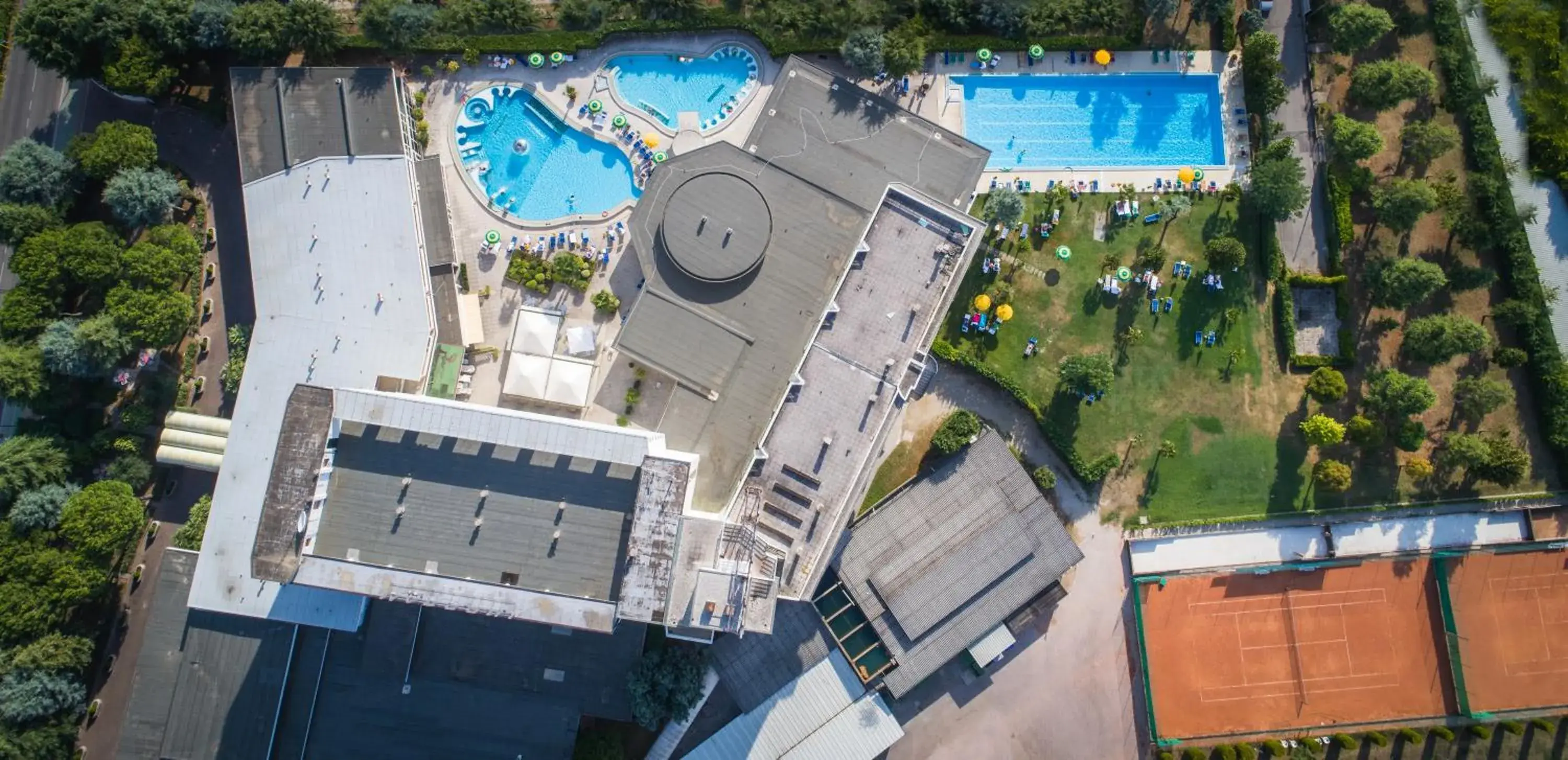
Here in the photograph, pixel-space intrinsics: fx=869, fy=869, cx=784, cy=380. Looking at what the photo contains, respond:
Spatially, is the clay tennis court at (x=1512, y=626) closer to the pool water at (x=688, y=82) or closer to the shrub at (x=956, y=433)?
the shrub at (x=956, y=433)

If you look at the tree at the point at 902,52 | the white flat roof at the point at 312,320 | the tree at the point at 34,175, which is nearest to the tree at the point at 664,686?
the white flat roof at the point at 312,320

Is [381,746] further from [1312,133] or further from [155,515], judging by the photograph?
[1312,133]

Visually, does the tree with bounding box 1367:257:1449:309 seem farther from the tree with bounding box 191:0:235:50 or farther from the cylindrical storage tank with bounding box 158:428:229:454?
the tree with bounding box 191:0:235:50

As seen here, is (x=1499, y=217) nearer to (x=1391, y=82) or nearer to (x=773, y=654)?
(x=1391, y=82)

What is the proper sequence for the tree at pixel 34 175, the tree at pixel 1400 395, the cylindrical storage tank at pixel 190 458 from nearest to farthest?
the tree at pixel 34 175, the cylindrical storage tank at pixel 190 458, the tree at pixel 1400 395

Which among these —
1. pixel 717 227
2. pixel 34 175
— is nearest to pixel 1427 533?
pixel 717 227

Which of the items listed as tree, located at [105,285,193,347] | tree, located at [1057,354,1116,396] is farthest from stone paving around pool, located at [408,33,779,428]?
tree, located at [1057,354,1116,396]
